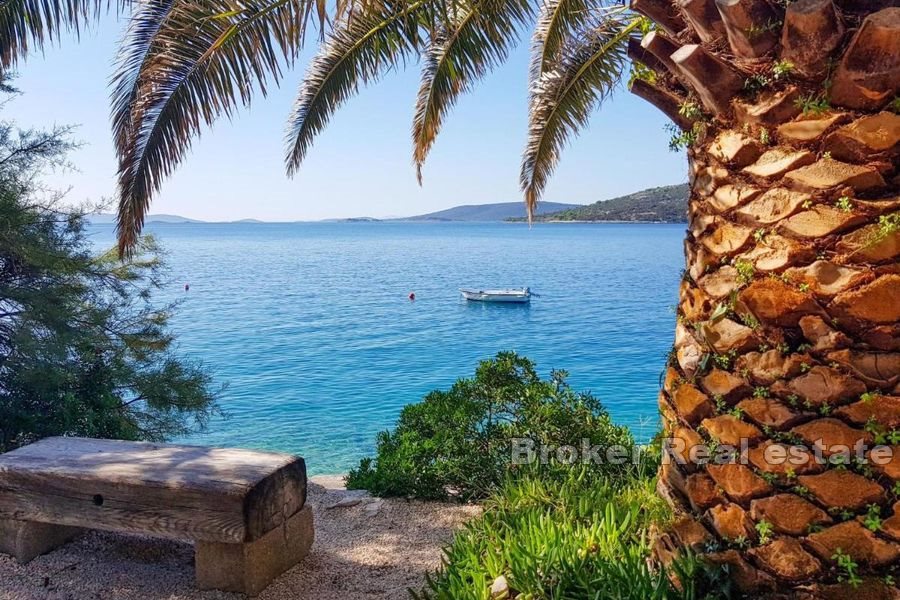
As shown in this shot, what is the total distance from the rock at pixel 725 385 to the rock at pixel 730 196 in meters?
0.59

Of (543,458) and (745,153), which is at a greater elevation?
(745,153)

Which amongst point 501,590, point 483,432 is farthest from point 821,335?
point 483,432

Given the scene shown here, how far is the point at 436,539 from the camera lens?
450 cm

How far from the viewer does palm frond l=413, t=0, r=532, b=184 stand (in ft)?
18.7

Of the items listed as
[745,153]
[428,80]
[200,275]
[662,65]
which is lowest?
[200,275]

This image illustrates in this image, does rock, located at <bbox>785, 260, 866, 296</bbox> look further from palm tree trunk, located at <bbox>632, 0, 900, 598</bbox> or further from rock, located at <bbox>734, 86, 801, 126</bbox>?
rock, located at <bbox>734, 86, 801, 126</bbox>

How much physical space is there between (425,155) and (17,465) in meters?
5.51

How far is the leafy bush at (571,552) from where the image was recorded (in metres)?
2.53

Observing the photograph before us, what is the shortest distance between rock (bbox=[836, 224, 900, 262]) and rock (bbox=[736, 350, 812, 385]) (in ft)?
1.16

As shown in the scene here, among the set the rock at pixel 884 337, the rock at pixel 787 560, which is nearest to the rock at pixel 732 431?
the rock at pixel 787 560

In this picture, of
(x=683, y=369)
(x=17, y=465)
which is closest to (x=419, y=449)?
(x=17, y=465)

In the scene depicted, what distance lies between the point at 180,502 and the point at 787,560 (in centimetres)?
292

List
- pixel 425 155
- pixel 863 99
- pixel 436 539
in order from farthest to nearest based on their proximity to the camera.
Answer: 1. pixel 425 155
2. pixel 436 539
3. pixel 863 99

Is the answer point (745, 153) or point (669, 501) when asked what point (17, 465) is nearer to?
point (669, 501)
